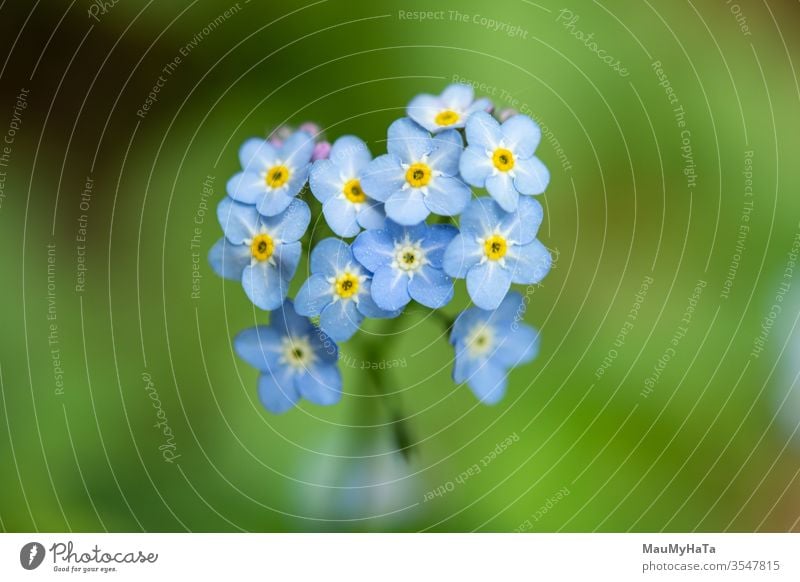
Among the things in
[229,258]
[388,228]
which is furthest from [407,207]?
[229,258]

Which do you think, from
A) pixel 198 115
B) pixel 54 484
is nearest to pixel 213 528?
pixel 54 484

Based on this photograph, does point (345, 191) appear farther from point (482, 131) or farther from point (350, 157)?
point (482, 131)

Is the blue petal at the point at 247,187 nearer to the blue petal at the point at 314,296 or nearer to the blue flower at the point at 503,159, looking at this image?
the blue petal at the point at 314,296

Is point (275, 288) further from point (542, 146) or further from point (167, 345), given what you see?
point (542, 146)
